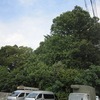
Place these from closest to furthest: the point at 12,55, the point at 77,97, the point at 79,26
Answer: the point at 77,97 < the point at 79,26 < the point at 12,55

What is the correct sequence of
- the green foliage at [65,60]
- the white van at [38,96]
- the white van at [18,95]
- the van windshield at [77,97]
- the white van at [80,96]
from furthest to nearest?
the green foliage at [65,60] < the white van at [18,95] < the white van at [38,96] < the van windshield at [77,97] < the white van at [80,96]

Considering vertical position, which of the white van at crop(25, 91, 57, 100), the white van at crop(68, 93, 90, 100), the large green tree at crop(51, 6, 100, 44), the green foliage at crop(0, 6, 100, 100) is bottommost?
the white van at crop(68, 93, 90, 100)

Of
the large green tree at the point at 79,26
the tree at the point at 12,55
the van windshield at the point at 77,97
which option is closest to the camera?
the van windshield at the point at 77,97

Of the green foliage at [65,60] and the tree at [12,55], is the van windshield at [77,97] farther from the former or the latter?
the tree at [12,55]

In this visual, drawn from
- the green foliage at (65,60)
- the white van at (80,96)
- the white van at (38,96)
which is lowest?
the white van at (80,96)

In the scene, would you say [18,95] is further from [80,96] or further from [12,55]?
[12,55]

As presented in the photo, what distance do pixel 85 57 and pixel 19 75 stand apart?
403 inches

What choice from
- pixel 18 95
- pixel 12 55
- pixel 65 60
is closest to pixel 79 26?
pixel 65 60

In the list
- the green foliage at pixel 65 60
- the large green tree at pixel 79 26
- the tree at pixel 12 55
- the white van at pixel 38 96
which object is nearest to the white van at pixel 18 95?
the white van at pixel 38 96

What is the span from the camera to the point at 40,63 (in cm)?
4591

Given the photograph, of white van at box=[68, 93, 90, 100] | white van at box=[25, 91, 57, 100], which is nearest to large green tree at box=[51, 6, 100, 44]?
white van at box=[25, 91, 57, 100]

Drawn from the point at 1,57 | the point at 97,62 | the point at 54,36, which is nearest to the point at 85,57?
the point at 97,62

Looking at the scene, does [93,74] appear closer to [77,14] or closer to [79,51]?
[79,51]

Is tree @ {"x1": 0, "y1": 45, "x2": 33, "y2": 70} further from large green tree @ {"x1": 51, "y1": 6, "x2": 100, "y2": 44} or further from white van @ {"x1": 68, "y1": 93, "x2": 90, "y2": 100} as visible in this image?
white van @ {"x1": 68, "y1": 93, "x2": 90, "y2": 100}
